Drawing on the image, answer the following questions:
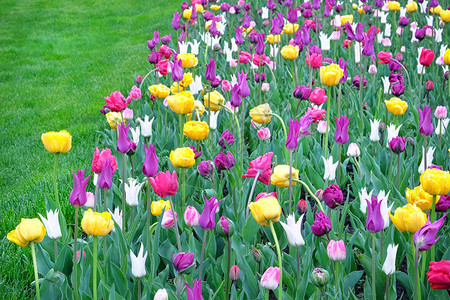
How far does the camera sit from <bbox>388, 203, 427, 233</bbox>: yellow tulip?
152 cm

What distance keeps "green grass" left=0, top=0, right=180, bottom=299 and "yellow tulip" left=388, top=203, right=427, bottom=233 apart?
56.4 inches

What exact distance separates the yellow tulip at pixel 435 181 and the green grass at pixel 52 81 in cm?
152

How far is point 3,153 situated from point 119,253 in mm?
2553

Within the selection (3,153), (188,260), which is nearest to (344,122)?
(188,260)

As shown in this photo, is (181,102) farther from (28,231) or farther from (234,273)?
(28,231)

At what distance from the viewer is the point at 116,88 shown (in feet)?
17.9

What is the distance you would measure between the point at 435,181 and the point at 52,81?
208 inches

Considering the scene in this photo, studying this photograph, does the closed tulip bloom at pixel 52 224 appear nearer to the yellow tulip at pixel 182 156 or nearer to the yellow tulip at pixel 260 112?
the yellow tulip at pixel 182 156

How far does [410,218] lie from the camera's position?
1.52 m

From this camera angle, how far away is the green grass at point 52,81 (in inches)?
121

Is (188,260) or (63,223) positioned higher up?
(188,260)

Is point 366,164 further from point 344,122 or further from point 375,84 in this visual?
point 375,84

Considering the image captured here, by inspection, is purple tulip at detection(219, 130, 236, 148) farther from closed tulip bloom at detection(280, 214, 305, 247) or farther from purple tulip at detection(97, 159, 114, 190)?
closed tulip bloom at detection(280, 214, 305, 247)

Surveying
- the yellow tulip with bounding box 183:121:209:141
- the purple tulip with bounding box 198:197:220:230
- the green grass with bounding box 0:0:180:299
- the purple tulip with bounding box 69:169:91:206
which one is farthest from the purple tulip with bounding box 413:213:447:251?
the green grass with bounding box 0:0:180:299
